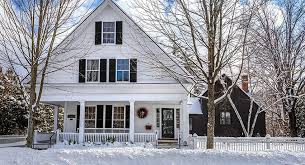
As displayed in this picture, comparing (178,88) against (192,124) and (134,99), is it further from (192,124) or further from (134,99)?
(192,124)

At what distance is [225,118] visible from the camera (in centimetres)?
Answer: 3472

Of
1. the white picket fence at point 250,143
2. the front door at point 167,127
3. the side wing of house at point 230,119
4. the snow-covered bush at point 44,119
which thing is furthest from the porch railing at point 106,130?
the snow-covered bush at point 44,119

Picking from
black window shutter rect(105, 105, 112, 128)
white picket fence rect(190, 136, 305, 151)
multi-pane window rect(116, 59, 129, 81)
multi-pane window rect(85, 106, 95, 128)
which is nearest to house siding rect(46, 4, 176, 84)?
multi-pane window rect(116, 59, 129, 81)

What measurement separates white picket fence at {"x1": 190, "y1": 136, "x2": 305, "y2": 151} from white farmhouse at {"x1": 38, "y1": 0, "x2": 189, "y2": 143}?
2265 mm

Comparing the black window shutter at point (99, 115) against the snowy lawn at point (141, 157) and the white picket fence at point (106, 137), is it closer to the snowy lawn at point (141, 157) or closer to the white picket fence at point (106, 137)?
the white picket fence at point (106, 137)

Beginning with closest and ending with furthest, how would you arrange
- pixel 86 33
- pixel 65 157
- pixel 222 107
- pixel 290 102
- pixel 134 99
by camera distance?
1. pixel 65 157
2. pixel 134 99
3. pixel 86 33
4. pixel 290 102
5. pixel 222 107

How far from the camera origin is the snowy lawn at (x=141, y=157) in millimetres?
9734

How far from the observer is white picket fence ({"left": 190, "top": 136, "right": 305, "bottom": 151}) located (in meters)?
17.9

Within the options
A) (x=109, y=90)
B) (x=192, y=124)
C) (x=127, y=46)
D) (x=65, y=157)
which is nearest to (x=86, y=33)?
(x=127, y=46)

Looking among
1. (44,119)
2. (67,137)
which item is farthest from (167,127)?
(44,119)

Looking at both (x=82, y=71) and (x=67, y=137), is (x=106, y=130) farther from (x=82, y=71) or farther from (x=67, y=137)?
(x=82, y=71)

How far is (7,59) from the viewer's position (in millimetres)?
14070

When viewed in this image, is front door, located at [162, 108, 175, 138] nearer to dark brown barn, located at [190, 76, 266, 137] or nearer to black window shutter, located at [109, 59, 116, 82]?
black window shutter, located at [109, 59, 116, 82]

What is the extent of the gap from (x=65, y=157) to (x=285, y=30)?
18.4 meters
